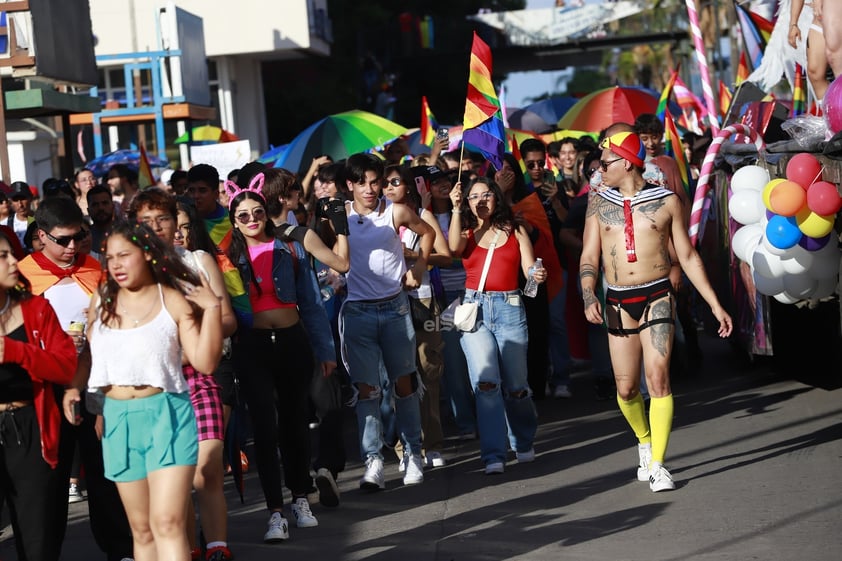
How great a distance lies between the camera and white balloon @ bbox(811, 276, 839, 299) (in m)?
8.44

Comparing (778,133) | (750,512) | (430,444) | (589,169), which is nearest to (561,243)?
(589,169)

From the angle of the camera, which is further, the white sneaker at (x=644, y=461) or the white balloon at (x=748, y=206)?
the white balloon at (x=748, y=206)

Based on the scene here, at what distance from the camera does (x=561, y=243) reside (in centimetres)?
1189

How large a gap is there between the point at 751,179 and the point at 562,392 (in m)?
3.23

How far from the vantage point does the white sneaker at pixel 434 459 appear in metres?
9.30

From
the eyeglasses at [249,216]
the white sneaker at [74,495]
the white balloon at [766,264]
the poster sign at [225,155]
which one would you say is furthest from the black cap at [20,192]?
the white balloon at [766,264]

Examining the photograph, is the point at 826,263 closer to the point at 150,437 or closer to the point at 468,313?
the point at 468,313

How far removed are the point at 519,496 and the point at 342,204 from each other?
1988 millimetres

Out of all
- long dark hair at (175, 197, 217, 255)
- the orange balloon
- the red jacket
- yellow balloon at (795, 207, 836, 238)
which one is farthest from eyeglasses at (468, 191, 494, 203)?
the red jacket

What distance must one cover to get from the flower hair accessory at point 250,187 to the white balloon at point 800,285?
321 cm

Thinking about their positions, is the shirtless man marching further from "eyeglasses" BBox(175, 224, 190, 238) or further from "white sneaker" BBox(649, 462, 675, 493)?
"eyeglasses" BBox(175, 224, 190, 238)

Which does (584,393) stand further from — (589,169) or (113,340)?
(113,340)

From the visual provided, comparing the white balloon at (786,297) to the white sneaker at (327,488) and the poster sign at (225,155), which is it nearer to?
the white sneaker at (327,488)

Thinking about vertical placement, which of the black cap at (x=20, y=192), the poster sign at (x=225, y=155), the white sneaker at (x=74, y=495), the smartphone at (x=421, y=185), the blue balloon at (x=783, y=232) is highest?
the poster sign at (x=225, y=155)
